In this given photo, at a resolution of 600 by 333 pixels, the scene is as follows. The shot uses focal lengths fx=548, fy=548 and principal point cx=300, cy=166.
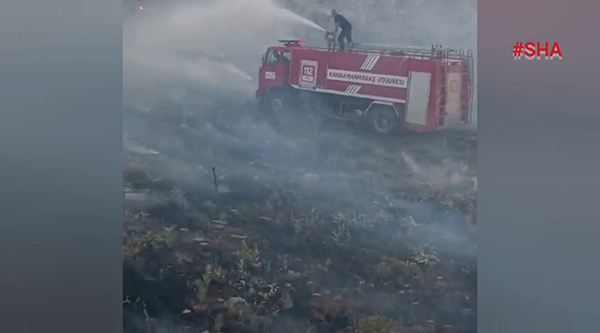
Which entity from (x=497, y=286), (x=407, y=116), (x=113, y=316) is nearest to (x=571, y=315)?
(x=497, y=286)

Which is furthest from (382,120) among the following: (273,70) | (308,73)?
(273,70)

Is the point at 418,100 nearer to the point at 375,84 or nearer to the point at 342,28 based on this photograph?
the point at 375,84

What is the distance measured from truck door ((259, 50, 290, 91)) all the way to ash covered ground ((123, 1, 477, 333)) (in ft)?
0.28

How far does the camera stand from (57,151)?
2.54 meters

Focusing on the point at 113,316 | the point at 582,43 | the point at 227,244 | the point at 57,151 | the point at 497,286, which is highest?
the point at 582,43

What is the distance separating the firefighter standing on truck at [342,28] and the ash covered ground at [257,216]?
395mm

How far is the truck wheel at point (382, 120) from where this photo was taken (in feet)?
8.30

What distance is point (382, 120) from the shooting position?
8.34 ft

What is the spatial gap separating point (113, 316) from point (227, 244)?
63cm

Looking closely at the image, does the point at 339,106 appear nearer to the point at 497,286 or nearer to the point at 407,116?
the point at 407,116

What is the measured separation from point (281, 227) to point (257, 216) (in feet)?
0.40
